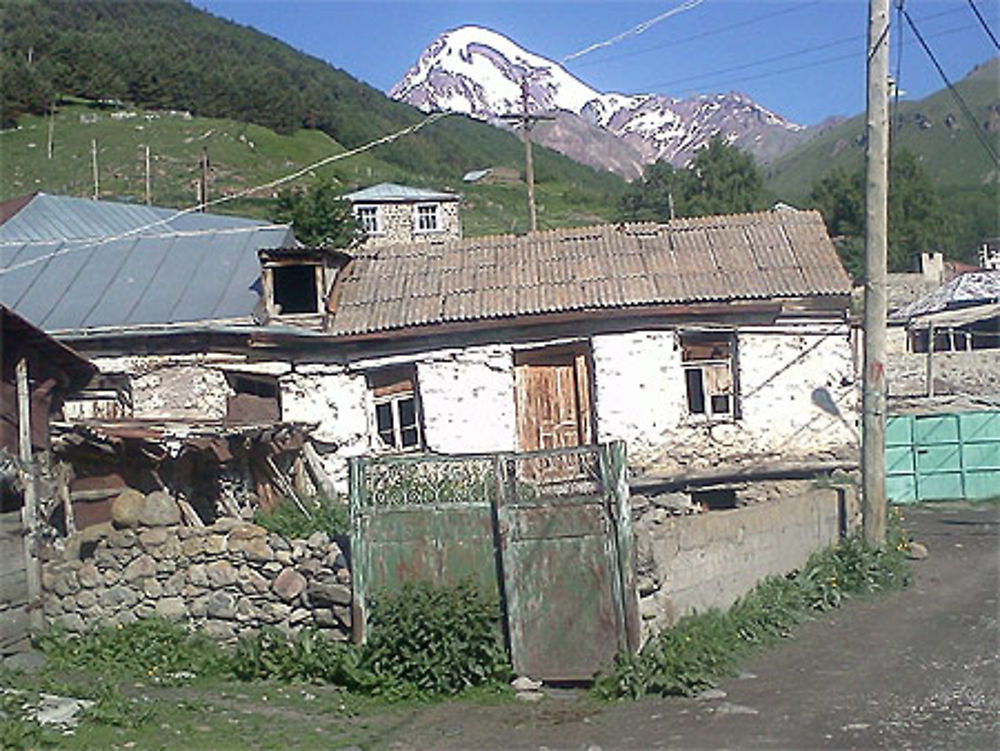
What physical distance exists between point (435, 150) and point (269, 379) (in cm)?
6051

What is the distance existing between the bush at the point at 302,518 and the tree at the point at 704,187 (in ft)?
123

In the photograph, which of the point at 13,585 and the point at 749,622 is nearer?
the point at 13,585

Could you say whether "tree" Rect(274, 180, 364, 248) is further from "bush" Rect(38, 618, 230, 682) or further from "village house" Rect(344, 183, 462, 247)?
"bush" Rect(38, 618, 230, 682)

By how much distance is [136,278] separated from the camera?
1795cm

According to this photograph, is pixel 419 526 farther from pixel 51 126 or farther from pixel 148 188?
pixel 51 126

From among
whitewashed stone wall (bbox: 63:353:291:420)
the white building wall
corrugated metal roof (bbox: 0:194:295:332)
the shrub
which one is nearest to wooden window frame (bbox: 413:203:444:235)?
corrugated metal roof (bbox: 0:194:295:332)

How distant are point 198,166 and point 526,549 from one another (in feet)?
145

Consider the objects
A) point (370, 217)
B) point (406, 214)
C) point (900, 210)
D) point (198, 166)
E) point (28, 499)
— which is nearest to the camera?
point (28, 499)

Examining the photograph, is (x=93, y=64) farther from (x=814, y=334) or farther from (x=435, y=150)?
(x=814, y=334)

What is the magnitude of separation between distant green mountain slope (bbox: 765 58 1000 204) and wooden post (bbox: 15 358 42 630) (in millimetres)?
84108

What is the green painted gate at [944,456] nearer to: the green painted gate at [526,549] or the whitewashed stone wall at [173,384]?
the whitewashed stone wall at [173,384]

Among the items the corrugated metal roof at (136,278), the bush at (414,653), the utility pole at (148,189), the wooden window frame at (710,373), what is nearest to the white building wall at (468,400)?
the wooden window frame at (710,373)

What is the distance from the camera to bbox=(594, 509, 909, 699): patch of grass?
8.52 metres

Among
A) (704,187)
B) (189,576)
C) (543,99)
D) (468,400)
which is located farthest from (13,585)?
(704,187)
